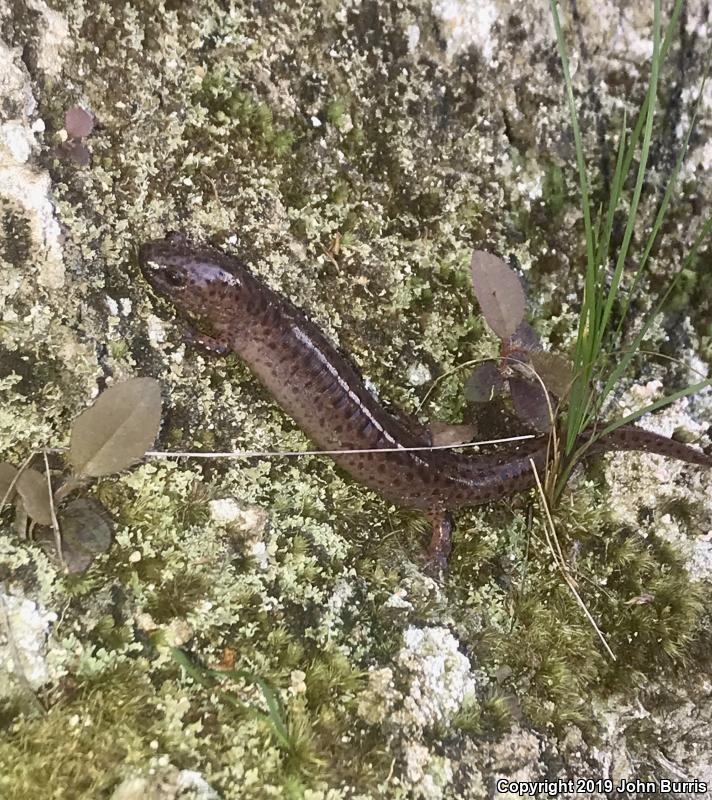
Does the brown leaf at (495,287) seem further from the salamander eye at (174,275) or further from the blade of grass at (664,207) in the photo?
the salamander eye at (174,275)

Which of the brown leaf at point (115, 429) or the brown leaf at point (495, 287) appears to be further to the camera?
the brown leaf at point (495, 287)

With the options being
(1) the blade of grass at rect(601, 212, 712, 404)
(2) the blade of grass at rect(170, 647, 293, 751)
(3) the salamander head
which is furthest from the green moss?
(1) the blade of grass at rect(601, 212, 712, 404)

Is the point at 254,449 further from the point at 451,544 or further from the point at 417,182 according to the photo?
the point at 417,182

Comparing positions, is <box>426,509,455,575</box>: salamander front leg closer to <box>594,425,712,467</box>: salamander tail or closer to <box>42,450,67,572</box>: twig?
<box>594,425,712,467</box>: salamander tail

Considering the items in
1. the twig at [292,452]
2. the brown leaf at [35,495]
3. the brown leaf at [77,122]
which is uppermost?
the brown leaf at [77,122]

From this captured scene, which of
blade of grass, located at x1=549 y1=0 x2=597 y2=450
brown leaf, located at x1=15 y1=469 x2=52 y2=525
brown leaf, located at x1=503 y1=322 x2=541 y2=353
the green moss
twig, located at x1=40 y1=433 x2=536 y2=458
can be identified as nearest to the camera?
the green moss

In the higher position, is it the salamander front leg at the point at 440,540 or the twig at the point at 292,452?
the twig at the point at 292,452

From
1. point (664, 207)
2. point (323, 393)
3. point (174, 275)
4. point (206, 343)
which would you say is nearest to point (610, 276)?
point (664, 207)

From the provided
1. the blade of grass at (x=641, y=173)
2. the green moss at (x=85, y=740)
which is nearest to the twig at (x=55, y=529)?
the green moss at (x=85, y=740)

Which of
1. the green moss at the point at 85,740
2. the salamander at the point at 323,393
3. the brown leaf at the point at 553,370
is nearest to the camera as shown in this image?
the green moss at the point at 85,740
